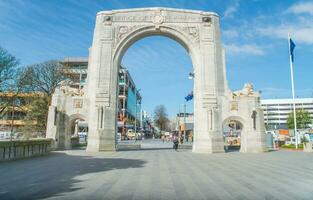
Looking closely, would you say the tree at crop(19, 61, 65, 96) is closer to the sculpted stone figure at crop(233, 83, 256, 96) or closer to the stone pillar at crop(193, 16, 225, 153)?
the stone pillar at crop(193, 16, 225, 153)

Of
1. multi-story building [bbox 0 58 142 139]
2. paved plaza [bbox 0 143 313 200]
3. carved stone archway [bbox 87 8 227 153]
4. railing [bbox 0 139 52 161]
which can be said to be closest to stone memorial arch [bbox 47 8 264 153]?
carved stone archway [bbox 87 8 227 153]

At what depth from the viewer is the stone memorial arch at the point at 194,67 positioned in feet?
91.8

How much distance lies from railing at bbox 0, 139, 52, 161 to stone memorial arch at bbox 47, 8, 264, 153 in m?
5.74

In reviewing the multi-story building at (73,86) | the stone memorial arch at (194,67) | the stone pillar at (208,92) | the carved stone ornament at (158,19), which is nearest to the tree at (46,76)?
the multi-story building at (73,86)

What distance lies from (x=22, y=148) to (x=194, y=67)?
60.4 ft

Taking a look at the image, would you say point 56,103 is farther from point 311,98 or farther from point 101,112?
point 311,98

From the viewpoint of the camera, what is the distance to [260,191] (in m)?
8.65

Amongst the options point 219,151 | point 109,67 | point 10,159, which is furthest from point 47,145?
point 219,151

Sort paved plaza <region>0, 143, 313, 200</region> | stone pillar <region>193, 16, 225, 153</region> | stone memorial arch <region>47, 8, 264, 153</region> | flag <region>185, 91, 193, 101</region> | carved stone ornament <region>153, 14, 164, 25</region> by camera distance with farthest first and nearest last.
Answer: flag <region>185, 91, 193, 101</region> → carved stone ornament <region>153, 14, 164, 25</region> → stone memorial arch <region>47, 8, 264, 153</region> → stone pillar <region>193, 16, 225, 153</region> → paved plaza <region>0, 143, 313, 200</region>

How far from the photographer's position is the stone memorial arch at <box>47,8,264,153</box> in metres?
28.0

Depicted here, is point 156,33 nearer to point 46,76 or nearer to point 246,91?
point 246,91

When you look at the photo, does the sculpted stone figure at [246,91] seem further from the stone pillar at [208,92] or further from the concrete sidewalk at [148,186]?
the concrete sidewalk at [148,186]

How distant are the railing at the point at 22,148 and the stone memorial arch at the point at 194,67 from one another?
18.8 ft

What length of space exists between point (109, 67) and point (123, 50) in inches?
95.5
